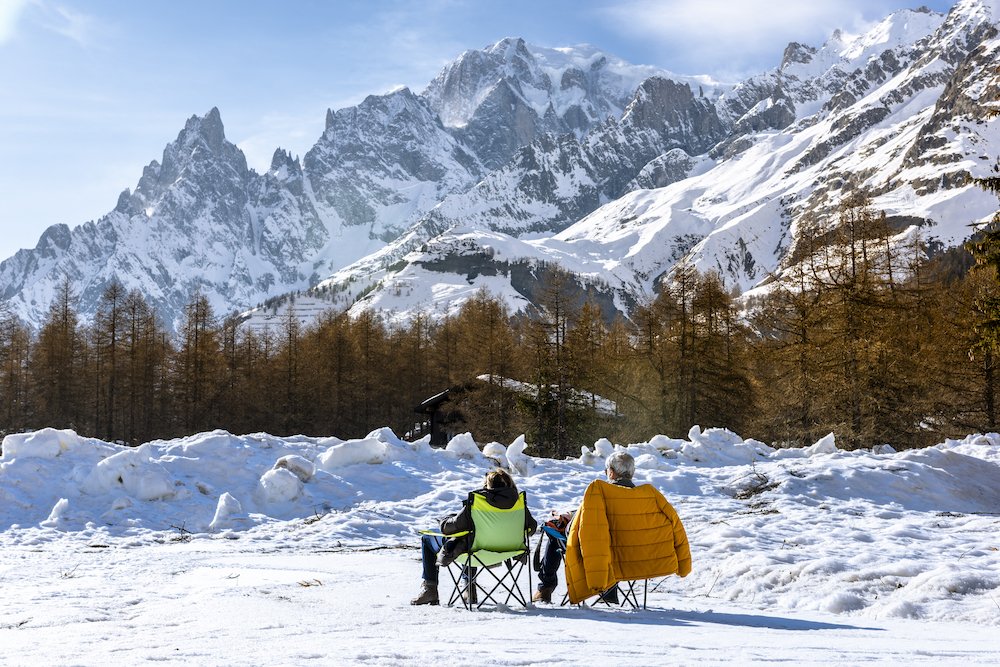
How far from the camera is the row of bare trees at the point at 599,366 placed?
25.5 m

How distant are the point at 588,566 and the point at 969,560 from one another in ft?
16.7

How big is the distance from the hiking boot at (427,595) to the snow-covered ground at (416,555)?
31 centimetres

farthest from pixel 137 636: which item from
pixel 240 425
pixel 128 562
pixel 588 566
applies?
pixel 240 425

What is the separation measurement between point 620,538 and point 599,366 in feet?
105

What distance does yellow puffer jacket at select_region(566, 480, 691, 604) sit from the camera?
7184 mm

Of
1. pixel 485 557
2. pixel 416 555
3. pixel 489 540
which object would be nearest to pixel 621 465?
pixel 489 540

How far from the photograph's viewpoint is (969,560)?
930 cm

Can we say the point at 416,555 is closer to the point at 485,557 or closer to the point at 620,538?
the point at 485,557

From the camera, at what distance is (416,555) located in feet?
39.4

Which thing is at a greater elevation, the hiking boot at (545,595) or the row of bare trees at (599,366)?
the row of bare trees at (599,366)

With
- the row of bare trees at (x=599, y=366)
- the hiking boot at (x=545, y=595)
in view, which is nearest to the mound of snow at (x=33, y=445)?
the hiking boot at (x=545, y=595)

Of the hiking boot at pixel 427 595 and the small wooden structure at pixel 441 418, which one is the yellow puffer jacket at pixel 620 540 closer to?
the hiking boot at pixel 427 595

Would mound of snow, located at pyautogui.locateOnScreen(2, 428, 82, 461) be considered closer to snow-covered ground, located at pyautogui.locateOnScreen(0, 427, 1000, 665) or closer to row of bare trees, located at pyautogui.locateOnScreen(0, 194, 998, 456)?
snow-covered ground, located at pyautogui.locateOnScreen(0, 427, 1000, 665)

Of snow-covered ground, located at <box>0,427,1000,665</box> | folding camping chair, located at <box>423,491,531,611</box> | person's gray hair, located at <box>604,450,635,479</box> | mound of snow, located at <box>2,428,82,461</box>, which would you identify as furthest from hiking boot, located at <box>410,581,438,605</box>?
mound of snow, located at <box>2,428,82,461</box>
